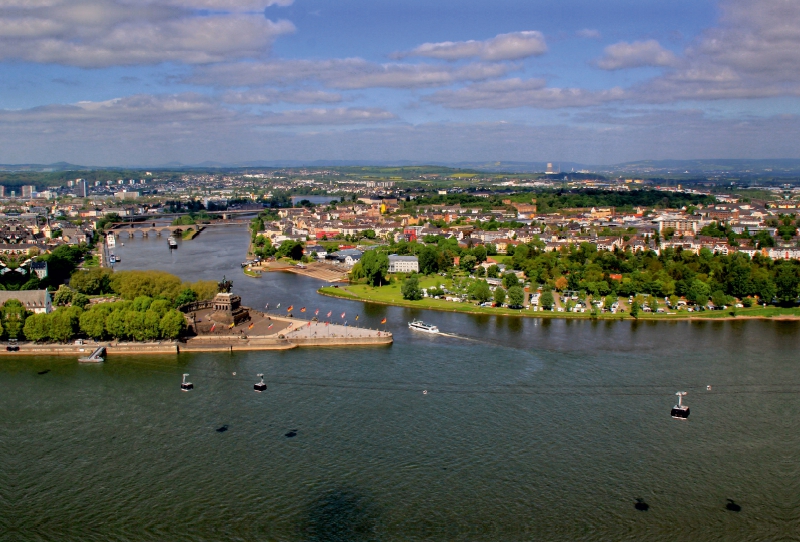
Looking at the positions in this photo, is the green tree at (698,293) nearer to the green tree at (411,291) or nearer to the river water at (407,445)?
the river water at (407,445)

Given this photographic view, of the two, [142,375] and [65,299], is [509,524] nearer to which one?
[142,375]

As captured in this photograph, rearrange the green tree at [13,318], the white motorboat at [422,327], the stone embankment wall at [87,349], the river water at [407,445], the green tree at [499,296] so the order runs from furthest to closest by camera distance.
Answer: the green tree at [499,296] → the white motorboat at [422,327] → the green tree at [13,318] → the stone embankment wall at [87,349] → the river water at [407,445]

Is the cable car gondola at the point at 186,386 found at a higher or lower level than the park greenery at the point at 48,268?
lower

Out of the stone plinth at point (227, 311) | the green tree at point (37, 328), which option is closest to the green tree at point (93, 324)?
the green tree at point (37, 328)

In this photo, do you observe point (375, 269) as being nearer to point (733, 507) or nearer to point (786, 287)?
point (786, 287)

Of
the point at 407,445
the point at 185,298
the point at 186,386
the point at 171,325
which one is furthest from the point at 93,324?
the point at 407,445

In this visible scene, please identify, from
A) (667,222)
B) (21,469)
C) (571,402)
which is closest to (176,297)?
(21,469)
